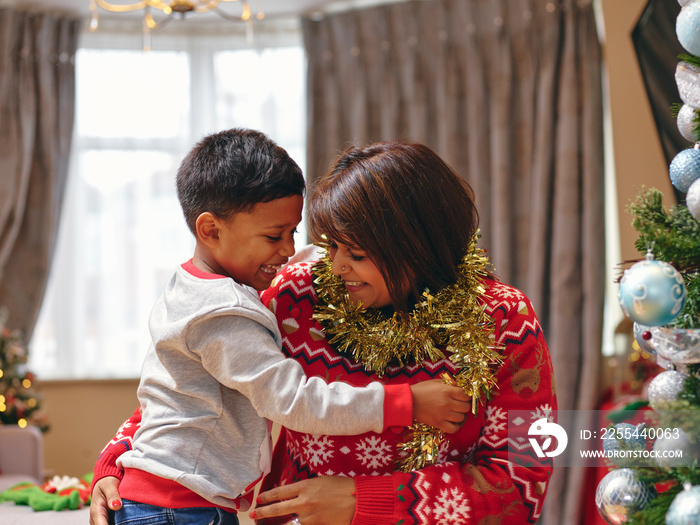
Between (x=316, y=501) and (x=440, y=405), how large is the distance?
293mm

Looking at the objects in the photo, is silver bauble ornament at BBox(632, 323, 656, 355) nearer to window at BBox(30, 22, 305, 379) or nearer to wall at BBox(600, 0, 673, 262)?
wall at BBox(600, 0, 673, 262)

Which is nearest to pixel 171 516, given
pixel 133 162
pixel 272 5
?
pixel 133 162

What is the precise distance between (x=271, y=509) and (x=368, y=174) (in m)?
0.68

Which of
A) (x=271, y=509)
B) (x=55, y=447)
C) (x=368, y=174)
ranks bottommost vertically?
(x=55, y=447)

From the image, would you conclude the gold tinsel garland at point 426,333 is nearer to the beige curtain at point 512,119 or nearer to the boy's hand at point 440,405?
the boy's hand at point 440,405

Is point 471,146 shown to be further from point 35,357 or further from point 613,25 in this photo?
point 35,357

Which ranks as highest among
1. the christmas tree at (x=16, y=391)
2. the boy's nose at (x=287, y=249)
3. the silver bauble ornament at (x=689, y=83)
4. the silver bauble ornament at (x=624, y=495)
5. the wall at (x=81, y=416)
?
the silver bauble ornament at (x=689, y=83)

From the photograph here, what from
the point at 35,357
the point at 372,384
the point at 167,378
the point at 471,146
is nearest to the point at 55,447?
the point at 35,357

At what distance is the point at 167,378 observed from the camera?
138cm

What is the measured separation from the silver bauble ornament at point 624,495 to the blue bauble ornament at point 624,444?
0.01 metres

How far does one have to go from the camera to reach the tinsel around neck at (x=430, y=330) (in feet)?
4.32

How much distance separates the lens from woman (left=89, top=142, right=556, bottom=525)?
1271mm

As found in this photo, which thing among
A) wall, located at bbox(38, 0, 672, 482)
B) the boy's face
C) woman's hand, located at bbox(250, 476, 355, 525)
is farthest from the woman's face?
wall, located at bbox(38, 0, 672, 482)

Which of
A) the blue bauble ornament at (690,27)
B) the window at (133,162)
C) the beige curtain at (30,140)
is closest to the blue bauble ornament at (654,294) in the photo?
the blue bauble ornament at (690,27)
